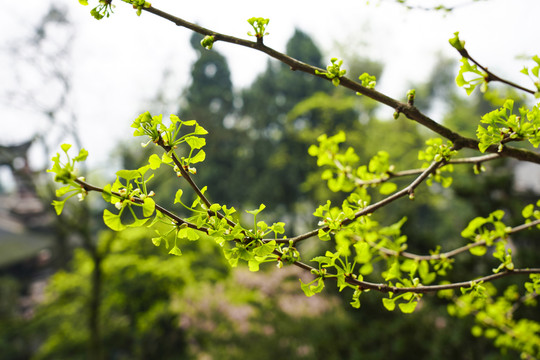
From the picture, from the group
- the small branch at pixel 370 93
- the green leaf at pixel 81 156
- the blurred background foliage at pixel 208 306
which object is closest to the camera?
the green leaf at pixel 81 156

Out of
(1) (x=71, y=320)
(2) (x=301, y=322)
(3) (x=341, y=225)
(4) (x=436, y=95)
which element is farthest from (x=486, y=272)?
(4) (x=436, y=95)

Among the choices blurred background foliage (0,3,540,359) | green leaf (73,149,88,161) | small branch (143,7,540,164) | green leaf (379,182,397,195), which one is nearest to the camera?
green leaf (73,149,88,161)

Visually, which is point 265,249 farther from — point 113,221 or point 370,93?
point 370,93

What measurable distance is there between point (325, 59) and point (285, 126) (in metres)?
3.30

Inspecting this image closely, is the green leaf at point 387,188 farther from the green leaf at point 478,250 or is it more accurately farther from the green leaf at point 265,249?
the green leaf at point 265,249

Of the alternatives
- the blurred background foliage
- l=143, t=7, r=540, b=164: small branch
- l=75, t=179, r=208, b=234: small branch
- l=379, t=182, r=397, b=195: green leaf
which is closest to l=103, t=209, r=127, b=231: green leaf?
l=75, t=179, r=208, b=234: small branch

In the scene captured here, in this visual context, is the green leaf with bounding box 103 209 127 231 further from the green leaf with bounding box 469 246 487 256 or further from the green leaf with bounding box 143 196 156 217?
the green leaf with bounding box 469 246 487 256

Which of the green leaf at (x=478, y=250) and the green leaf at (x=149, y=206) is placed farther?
the green leaf at (x=478, y=250)

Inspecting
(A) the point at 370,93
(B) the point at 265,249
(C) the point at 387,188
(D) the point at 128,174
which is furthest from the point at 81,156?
(C) the point at 387,188

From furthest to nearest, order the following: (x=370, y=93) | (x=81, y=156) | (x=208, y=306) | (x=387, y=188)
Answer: (x=208, y=306) → (x=387, y=188) → (x=370, y=93) → (x=81, y=156)

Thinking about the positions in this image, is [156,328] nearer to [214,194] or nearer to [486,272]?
[486,272]

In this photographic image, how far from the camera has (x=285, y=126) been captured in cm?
1445

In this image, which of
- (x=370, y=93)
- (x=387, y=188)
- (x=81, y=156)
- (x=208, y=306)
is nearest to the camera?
(x=81, y=156)

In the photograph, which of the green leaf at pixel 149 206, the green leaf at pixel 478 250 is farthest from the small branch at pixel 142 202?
the green leaf at pixel 478 250
